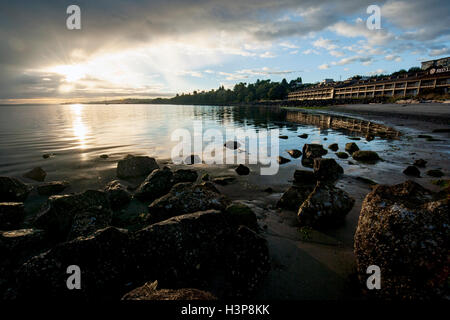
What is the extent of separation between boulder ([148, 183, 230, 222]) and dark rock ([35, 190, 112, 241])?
1.44 meters

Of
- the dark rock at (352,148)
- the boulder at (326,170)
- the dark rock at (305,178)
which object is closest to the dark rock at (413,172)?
the boulder at (326,170)

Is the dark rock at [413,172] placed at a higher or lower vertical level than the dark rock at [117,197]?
higher

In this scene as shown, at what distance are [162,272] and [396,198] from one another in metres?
4.58

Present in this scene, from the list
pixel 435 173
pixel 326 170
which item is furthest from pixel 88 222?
pixel 435 173

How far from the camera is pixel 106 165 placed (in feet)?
39.2

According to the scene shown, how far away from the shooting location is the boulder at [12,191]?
7145mm

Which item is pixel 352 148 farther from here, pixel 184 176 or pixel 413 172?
pixel 184 176

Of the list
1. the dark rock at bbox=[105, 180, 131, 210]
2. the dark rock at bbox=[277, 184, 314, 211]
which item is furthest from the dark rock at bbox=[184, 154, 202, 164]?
the dark rock at bbox=[277, 184, 314, 211]

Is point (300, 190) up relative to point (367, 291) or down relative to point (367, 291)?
up

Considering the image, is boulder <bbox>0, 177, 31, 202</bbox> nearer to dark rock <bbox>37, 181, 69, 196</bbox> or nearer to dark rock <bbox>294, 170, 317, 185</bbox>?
dark rock <bbox>37, 181, 69, 196</bbox>

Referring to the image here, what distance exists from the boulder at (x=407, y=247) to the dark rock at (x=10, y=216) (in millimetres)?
8750

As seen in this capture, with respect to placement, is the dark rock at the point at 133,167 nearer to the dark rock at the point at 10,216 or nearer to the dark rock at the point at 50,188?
the dark rock at the point at 50,188
